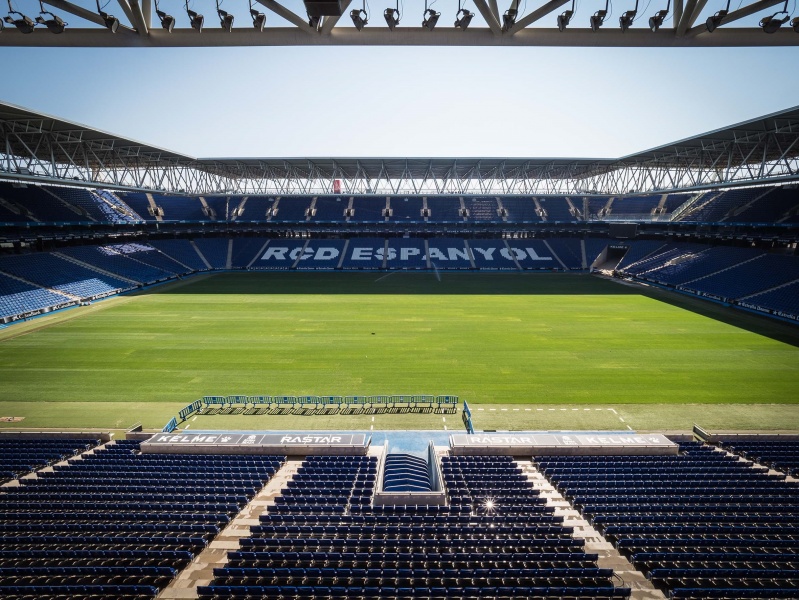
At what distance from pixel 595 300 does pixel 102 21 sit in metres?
44.4

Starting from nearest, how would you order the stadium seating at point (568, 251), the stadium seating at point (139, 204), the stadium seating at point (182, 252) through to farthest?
the stadium seating at point (182, 252) < the stadium seating at point (139, 204) < the stadium seating at point (568, 251)

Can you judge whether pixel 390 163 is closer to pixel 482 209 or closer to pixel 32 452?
pixel 482 209

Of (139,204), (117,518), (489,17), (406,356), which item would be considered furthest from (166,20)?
(139,204)

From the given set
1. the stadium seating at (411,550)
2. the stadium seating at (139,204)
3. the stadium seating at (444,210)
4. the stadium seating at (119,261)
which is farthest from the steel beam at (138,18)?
the stadium seating at (139,204)

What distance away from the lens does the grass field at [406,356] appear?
19516 millimetres

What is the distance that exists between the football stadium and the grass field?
0.80ft

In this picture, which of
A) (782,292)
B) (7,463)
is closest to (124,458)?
(7,463)

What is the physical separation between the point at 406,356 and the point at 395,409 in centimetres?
689

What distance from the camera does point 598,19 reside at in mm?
7660

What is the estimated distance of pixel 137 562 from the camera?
30.4 feet

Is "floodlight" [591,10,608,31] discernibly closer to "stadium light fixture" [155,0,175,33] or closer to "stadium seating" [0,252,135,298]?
"stadium light fixture" [155,0,175,33]

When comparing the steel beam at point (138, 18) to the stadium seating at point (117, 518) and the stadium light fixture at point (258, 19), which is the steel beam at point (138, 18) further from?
the stadium seating at point (117, 518)

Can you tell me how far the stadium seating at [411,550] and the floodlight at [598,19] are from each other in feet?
38.1

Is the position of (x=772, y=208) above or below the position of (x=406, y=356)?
above
